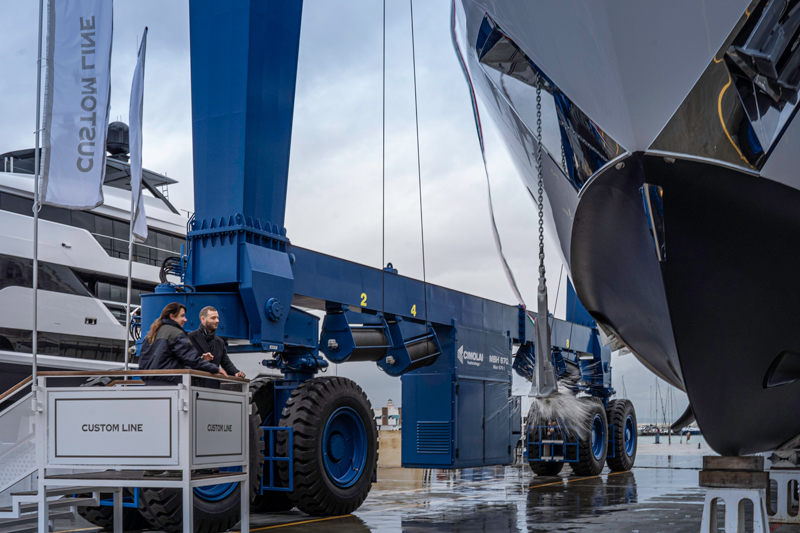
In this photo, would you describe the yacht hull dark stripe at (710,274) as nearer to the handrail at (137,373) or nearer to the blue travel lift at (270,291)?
the blue travel lift at (270,291)

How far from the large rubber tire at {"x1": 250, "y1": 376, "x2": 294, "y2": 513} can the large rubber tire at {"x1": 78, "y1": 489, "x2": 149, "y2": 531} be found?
1295 millimetres

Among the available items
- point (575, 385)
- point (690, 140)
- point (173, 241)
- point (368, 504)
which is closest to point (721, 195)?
point (690, 140)

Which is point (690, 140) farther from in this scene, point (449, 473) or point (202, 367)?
point (449, 473)

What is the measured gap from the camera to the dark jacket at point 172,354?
6273 mm

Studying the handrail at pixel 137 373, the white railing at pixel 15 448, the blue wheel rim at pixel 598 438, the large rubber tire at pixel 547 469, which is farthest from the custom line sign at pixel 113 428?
the blue wheel rim at pixel 598 438

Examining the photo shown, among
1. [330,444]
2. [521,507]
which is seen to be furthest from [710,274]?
[521,507]

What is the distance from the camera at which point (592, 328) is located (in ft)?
56.9

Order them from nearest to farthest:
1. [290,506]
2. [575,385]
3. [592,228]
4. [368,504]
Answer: [592,228], [290,506], [368,504], [575,385]

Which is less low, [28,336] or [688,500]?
[28,336]

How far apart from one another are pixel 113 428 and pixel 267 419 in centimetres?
373

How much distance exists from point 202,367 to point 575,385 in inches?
462

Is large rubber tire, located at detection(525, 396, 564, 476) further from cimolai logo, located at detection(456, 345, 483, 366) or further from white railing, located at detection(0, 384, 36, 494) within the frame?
white railing, located at detection(0, 384, 36, 494)

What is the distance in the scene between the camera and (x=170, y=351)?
635 cm

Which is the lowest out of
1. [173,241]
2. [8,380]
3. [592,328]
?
[8,380]
